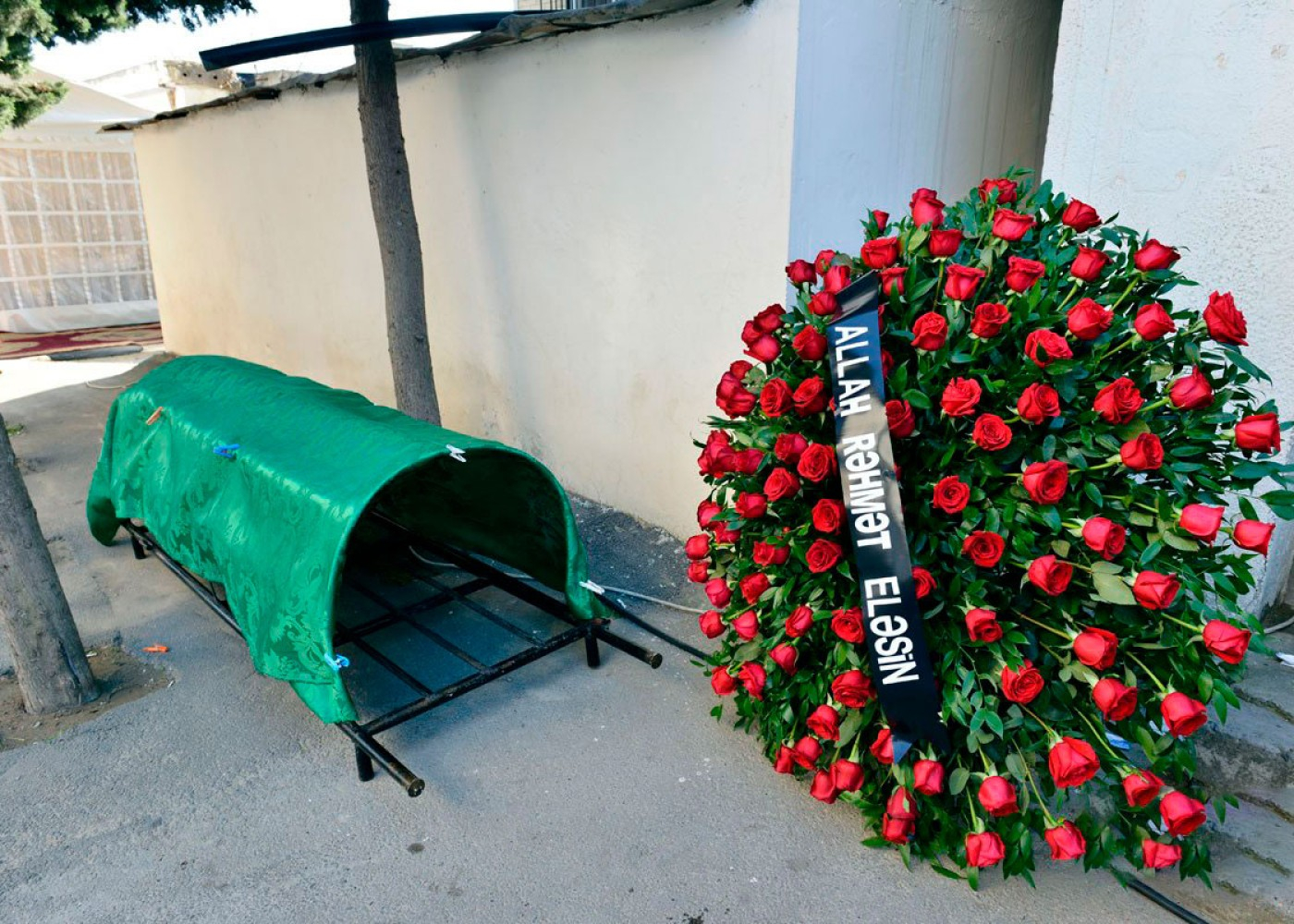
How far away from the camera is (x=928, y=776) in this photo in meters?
2.60

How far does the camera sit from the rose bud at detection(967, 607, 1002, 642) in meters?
2.50

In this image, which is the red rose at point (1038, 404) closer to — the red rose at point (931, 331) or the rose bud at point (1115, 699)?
the red rose at point (931, 331)

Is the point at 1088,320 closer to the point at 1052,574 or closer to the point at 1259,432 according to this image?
the point at 1259,432

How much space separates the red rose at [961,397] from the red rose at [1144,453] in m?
0.41

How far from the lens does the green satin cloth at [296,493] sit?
3.30 m

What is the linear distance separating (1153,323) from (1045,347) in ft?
0.98

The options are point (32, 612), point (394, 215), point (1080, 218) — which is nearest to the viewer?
point (1080, 218)

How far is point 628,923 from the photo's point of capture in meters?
2.64

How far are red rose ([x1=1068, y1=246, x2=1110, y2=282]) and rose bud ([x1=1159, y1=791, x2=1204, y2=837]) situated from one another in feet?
4.75

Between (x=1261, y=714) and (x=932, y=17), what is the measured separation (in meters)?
3.66

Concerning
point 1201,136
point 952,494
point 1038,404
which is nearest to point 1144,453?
point 1038,404

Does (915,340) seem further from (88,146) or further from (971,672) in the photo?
(88,146)

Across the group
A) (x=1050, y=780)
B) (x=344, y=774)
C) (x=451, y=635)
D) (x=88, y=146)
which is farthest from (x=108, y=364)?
(x=1050, y=780)

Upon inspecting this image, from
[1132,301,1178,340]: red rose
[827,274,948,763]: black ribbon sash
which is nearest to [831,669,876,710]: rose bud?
[827,274,948,763]: black ribbon sash
